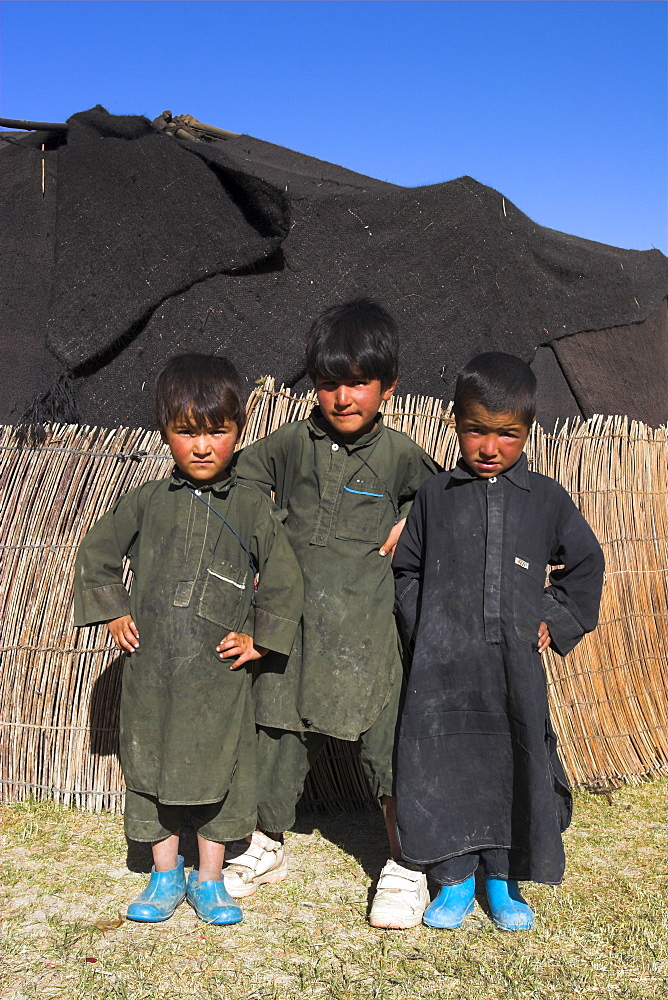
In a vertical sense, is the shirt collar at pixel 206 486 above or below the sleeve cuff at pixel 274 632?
above

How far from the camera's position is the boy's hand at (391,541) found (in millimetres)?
2627

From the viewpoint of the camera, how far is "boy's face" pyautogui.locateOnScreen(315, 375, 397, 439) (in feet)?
8.31

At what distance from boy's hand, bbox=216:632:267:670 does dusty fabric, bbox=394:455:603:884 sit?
46cm

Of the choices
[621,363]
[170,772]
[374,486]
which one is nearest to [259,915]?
[170,772]

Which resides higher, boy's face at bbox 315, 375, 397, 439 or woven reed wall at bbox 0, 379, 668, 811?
boy's face at bbox 315, 375, 397, 439

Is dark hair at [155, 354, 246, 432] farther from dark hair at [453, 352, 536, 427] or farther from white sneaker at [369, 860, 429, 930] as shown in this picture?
white sneaker at [369, 860, 429, 930]

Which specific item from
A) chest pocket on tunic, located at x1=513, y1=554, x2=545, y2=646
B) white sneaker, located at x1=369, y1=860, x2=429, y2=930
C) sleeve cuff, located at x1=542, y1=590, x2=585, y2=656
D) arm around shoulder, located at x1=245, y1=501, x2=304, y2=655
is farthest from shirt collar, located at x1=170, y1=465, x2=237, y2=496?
white sneaker, located at x1=369, y1=860, x2=429, y2=930

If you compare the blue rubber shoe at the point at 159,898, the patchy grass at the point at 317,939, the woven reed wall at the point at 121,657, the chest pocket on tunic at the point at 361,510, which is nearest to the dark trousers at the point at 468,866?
the patchy grass at the point at 317,939

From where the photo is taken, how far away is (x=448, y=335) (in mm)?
4246

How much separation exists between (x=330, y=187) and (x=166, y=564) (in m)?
3.02

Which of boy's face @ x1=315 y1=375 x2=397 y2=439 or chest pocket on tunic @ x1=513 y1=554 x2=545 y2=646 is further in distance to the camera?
boy's face @ x1=315 y1=375 x2=397 y2=439

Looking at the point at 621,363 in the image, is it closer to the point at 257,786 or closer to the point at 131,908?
the point at 257,786

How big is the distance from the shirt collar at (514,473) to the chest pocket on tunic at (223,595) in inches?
26.7

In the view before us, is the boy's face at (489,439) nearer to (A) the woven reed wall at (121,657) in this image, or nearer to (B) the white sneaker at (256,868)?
(A) the woven reed wall at (121,657)
